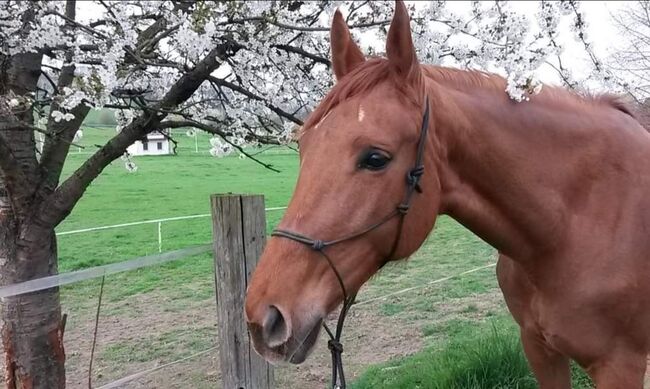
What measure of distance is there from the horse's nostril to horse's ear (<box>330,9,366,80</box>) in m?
0.94

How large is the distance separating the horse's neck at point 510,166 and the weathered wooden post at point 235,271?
130cm

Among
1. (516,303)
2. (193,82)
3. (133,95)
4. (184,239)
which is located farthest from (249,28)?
(184,239)

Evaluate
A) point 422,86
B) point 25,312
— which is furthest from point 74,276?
point 422,86

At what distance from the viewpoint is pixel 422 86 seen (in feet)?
6.34

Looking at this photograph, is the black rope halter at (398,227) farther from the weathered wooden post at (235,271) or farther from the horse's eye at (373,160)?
the weathered wooden post at (235,271)

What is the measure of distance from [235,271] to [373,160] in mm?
1552

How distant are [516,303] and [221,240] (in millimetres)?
1523

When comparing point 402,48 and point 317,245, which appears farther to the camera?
point 402,48

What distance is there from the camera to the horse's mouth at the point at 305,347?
1.66 m

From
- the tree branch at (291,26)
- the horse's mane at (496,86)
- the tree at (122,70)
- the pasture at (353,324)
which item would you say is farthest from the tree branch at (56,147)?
the horse's mane at (496,86)

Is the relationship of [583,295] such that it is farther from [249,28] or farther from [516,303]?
[249,28]

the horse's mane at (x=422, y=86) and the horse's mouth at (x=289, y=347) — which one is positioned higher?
the horse's mane at (x=422, y=86)

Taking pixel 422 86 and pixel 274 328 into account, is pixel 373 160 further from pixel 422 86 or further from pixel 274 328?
pixel 274 328

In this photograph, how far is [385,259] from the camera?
1.90 metres
